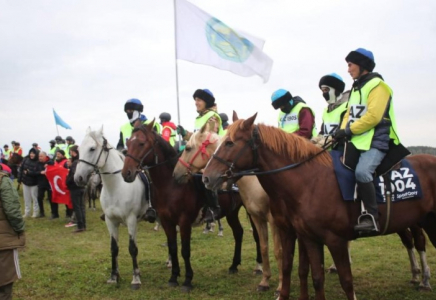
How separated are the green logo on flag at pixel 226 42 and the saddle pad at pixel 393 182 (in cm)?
363

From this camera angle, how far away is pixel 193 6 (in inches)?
351

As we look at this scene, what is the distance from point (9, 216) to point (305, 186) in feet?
11.4

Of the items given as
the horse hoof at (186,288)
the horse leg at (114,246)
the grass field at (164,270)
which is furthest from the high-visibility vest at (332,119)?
the horse leg at (114,246)

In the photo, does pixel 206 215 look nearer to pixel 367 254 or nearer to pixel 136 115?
pixel 136 115

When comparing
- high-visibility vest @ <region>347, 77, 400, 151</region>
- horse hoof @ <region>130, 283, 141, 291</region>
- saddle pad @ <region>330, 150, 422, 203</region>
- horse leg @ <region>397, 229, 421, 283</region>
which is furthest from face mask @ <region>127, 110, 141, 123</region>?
horse leg @ <region>397, 229, 421, 283</region>

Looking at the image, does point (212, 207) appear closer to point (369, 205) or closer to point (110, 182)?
point (110, 182)

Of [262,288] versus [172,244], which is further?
[172,244]

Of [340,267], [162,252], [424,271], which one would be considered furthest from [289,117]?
[162,252]

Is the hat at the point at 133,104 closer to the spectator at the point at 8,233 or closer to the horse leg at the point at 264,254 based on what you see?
the horse leg at the point at 264,254

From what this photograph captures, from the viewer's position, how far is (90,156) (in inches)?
278

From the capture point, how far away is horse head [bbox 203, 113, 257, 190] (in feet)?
16.3

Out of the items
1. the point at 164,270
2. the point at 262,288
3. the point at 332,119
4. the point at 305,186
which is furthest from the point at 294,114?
the point at 164,270

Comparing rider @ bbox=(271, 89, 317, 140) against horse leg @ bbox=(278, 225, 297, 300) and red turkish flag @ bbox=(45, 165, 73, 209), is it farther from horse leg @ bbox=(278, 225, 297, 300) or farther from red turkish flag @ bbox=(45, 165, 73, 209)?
red turkish flag @ bbox=(45, 165, 73, 209)

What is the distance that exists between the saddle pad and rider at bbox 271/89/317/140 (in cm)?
149
